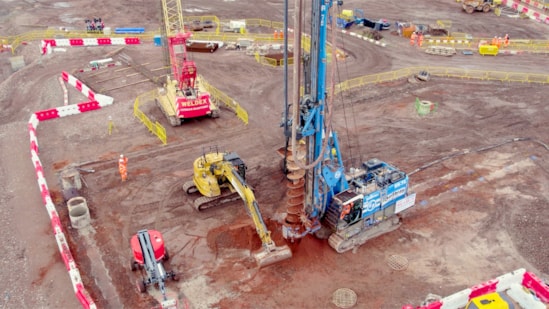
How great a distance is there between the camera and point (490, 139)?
27578mm

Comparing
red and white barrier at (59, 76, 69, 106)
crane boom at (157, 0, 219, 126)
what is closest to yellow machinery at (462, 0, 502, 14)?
crane boom at (157, 0, 219, 126)

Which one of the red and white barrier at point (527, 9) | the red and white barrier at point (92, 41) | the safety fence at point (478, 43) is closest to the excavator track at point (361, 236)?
the safety fence at point (478, 43)

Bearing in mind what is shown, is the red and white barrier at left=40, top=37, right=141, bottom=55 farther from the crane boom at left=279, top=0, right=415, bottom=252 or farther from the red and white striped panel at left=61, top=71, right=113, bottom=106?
the crane boom at left=279, top=0, right=415, bottom=252

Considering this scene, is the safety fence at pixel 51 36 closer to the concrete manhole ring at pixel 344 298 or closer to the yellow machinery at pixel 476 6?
the yellow machinery at pixel 476 6

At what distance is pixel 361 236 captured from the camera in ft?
63.0

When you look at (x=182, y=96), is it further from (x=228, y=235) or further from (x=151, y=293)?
(x=151, y=293)

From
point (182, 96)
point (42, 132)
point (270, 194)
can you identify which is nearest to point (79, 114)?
point (42, 132)

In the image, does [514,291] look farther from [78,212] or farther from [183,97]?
[183,97]

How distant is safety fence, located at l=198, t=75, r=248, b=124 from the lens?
97.7ft

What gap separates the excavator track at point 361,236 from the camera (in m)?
18.6

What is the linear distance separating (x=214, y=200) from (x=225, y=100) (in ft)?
39.2

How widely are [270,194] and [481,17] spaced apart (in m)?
41.3

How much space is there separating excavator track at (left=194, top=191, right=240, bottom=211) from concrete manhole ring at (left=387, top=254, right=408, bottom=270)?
7569 millimetres

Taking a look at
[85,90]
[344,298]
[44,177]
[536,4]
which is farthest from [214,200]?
[536,4]
